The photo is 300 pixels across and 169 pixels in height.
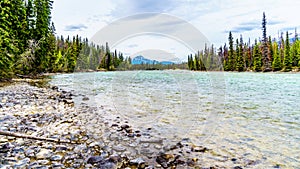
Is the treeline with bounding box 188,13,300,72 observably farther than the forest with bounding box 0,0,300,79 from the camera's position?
Yes

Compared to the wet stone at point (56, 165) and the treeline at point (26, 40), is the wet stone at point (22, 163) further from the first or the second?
the treeline at point (26, 40)

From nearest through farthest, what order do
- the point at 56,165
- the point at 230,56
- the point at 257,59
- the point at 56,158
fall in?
1. the point at 56,165
2. the point at 56,158
3. the point at 257,59
4. the point at 230,56

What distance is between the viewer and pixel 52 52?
5491 centimetres

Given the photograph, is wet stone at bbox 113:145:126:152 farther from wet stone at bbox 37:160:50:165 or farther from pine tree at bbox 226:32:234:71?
pine tree at bbox 226:32:234:71

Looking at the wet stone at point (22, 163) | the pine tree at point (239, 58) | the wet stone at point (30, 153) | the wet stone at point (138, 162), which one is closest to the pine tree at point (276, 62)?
the pine tree at point (239, 58)

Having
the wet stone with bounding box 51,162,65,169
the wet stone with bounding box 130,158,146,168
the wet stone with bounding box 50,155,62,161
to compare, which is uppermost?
the wet stone with bounding box 50,155,62,161

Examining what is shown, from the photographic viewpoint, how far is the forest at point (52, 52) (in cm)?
2404

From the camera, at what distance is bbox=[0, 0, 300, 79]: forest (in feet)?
78.9

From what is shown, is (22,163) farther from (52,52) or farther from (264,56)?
(264,56)

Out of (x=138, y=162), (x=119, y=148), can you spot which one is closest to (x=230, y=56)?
(x=119, y=148)

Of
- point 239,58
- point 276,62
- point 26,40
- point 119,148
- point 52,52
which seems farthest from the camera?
point 239,58

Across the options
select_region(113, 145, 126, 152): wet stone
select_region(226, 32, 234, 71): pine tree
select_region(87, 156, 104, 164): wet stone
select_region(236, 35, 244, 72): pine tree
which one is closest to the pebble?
select_region(87, 156, 104, 164): wet stone

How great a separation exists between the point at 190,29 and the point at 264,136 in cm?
494

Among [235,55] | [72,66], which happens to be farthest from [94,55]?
[235,55]
